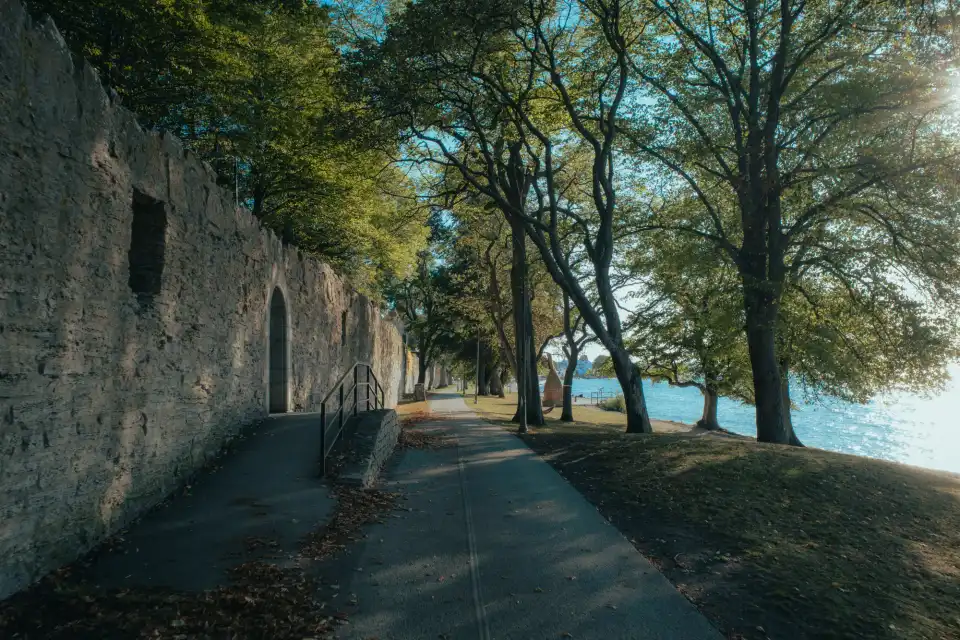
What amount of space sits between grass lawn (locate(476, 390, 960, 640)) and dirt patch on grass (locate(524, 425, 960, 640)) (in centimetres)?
2

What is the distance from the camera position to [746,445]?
12234 mm

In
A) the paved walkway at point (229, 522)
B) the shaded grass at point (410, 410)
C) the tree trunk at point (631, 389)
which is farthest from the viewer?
the shaded grass at point (410, 410)

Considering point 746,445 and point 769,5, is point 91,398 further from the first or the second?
point 769,5

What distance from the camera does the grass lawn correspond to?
495cm

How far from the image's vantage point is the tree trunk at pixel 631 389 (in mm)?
15039

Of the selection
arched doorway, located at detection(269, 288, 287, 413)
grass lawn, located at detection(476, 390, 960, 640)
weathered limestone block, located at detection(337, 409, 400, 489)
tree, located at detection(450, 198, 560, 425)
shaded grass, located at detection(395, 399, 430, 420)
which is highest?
tree, located at detection(450, 198, 560, 425)

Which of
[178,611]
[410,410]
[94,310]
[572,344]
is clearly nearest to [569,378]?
[572,344]

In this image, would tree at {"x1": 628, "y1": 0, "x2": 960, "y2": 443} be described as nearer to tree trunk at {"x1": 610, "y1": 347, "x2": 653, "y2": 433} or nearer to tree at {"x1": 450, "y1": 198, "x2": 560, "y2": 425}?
tree trunk at {"x1": 610, "y1": 347, "x2": 653, "y2": 433}

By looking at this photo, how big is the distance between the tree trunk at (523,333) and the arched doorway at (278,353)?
824 centimetres

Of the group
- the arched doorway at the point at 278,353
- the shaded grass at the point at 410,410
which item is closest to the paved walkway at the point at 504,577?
the arched doorway at the point at 278,353

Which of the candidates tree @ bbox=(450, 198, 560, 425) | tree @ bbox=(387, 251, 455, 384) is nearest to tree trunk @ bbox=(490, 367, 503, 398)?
tree @ bbox=(387, 251, 455, 384)

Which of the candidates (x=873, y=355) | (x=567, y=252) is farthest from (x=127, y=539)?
(x=567, y=252)

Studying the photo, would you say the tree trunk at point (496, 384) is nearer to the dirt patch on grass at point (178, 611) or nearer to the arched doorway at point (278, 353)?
the arched doorway at point (278, 353)

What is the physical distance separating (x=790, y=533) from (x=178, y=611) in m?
6.15
